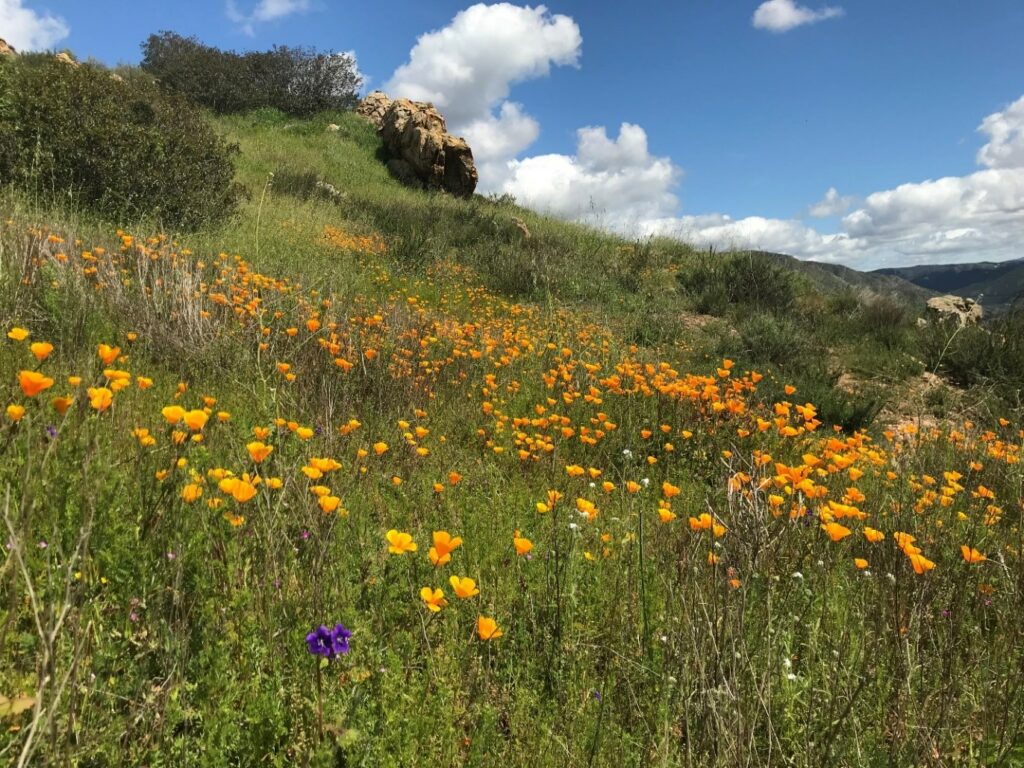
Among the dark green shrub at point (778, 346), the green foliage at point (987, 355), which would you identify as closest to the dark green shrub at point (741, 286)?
the dark green shrub at point (778, 346)

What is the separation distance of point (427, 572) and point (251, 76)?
30.0 m

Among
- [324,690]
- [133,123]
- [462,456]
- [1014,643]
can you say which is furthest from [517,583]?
[133,123]

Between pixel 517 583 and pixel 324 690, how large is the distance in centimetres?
101

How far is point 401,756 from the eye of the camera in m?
1.54

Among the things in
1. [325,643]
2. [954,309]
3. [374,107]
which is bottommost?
[325,643]

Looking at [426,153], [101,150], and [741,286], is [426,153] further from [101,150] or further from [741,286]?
[101,150]

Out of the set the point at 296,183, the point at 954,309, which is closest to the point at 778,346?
the point at 954,309

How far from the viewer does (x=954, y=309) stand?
43.7 feet

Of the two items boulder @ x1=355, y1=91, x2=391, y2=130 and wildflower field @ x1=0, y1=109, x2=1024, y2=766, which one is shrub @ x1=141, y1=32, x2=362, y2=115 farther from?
wildflower field @ x1=0, y1=109, x2=1024, y2=766

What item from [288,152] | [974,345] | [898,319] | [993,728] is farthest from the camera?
[288,152]

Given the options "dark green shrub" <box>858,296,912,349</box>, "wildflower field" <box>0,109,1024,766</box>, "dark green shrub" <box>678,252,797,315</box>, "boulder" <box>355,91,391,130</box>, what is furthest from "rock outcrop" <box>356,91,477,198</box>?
"wildflower field" <box>0,109,1024,766</box>

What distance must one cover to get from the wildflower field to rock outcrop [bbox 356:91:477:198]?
17.1m

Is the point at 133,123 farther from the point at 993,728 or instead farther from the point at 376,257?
the point at 993,728

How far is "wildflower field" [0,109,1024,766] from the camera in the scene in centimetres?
158
